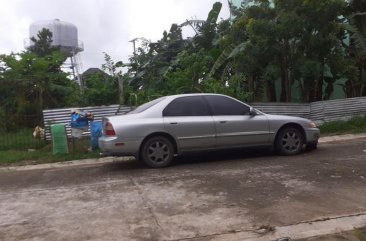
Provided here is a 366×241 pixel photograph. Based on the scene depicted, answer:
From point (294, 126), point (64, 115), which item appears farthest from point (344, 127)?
point (64, 115)

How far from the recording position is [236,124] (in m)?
9.07

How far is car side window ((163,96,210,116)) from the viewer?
8.85 m

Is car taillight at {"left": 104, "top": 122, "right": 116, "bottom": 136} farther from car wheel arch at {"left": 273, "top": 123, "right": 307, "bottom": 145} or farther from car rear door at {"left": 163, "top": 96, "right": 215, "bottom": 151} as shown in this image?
car wheel arch at {"left": 273, "top": 123, "right": 307, "bottom": 145}

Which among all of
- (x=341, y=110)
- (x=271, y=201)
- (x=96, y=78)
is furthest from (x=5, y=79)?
(x=271, y=201)

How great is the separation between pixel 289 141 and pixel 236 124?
4.20 feet

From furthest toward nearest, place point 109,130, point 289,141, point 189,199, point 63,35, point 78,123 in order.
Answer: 1. point 63,35
2. point 78,123
3. point 289,141
4. point 109,130
5. point 189,199

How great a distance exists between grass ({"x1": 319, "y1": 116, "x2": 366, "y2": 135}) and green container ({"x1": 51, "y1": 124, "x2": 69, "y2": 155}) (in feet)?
23.9

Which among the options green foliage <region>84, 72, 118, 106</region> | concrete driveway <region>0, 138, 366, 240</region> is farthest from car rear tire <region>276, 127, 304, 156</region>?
green foliage <region>84, 72, 118, 106</region>

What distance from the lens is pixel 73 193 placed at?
6922 millimetres

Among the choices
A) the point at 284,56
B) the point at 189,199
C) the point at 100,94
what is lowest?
the point at 189,199

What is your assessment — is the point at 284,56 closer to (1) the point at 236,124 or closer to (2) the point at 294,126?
(2) the point at 294,126

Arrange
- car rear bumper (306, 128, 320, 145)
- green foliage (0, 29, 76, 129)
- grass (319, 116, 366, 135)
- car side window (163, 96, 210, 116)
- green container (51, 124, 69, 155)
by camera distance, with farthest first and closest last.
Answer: green foliage (0, 29, 76, 129)
grass (319, 116, 366, 135)
green container (51, 124, 69, 155)
car rear bumper (306, 128, 320, 145)
car side window (163, 96, 210, 116)

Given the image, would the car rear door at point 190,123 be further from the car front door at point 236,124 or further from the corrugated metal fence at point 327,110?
the corrugated metal fence at point 327,110

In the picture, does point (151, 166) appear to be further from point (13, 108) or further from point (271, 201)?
point (13, 108)
